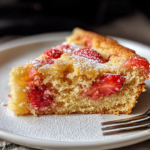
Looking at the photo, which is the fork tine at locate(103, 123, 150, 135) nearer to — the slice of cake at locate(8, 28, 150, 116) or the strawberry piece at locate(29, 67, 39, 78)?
the slice of cake at locate(8, 28, 150, 116)

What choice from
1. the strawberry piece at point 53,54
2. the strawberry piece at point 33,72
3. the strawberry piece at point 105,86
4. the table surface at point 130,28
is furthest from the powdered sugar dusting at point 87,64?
the table surface at point 130,28

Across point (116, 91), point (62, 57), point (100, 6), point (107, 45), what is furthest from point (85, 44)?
point (100, 6)

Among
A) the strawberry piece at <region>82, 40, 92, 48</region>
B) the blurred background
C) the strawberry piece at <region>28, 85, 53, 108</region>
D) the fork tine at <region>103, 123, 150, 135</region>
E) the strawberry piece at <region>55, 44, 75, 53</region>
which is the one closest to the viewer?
the fork tine at <region>103, 123, 150, 135</region>

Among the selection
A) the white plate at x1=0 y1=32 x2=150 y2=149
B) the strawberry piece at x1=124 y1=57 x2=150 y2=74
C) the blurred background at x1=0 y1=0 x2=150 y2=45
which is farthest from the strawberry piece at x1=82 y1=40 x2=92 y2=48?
the blurred background at x1=0 y1=0 x2=150 y2=45

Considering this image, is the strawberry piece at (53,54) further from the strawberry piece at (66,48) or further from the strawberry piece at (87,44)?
the strawberry piece at (87,44)

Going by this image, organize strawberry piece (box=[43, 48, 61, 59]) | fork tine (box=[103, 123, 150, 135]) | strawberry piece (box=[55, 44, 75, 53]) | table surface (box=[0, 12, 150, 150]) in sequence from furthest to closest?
table surface (box=[0, 12, 150, 150])
strawberry piece (box=[55, 44, 75, 53])
strawberry piece (box=[43, 48, 61, 59])
fork tine (box=[103, 123, 150, 135])

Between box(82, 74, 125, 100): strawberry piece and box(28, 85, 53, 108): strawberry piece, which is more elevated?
box(82, 74, 125, 100): strawberry piece

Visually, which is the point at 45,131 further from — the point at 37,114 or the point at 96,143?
the point at 96,143
